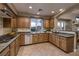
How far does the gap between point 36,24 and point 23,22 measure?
43.4 inches

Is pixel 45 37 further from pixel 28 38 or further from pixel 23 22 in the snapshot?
pixel 23 22

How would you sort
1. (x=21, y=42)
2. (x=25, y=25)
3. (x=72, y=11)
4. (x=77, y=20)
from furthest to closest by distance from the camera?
(x=25, y=25)
(x=21, y=42)
(x=72, y=11)
(x=77, y=20)

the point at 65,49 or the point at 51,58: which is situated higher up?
the point at 51,58

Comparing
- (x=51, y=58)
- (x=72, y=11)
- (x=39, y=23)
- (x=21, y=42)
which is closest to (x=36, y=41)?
(x=21, y=42)

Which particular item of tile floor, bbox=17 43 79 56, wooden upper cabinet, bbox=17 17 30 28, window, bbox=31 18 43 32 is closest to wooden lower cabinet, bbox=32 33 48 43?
window, bbox=31 18 43 32

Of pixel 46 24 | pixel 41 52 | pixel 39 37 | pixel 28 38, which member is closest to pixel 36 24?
pixel 46 24

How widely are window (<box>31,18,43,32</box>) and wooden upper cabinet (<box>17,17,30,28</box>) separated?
501 millimetres

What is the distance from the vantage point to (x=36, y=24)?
564 centimetres

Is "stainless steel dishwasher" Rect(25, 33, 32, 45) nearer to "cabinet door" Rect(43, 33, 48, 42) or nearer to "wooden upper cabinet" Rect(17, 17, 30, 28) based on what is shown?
"wooden upper cabinet" Rect(17, 17, 30, 28)

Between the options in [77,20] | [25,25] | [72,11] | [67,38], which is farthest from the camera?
[25,25]

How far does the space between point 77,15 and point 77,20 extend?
20 centimetres

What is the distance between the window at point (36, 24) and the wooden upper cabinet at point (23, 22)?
0.50 metres

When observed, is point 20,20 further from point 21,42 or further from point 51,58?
point 51,58

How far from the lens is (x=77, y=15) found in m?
2.74
